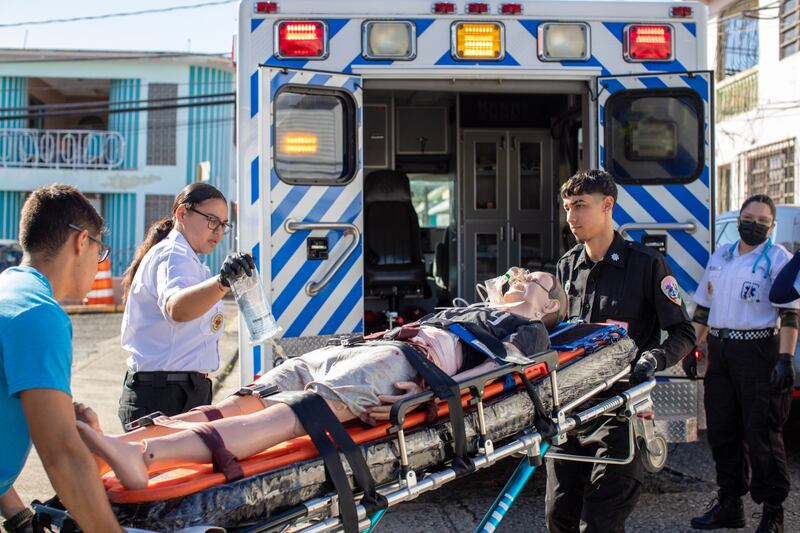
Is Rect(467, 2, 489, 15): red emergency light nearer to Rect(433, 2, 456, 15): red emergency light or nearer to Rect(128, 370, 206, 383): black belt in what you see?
Rect(433, 2, 456, 15): red emergency light

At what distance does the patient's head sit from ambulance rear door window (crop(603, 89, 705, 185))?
1.79 m

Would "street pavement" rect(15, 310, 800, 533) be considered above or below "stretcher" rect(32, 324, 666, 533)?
below

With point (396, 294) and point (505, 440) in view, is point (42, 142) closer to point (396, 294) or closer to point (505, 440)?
point (396, 294)

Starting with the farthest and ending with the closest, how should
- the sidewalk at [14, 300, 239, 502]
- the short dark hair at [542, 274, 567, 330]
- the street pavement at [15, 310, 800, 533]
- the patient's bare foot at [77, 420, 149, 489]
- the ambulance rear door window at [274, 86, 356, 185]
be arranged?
the sidewalk at [14, 300, 239, 502]
the ambulance rear door window at [274, 86, 356, 185]
the street pavement at [15, 310, 800, 533]
the short dark hair at [542, 274, 567, 330]
the patient's bare foot at [77, 420, 149, 489]

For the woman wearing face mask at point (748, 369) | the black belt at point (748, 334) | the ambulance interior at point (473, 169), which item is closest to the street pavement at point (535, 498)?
the woman wearing face mask at point (748, 369)

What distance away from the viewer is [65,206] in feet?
7.18

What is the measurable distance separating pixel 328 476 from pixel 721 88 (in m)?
17.6

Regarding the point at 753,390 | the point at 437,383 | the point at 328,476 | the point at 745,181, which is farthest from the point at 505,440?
the point at 745,181

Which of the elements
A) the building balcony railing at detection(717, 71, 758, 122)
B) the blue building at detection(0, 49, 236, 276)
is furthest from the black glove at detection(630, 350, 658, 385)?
the blue building at detection(0, 49, 236, 276)

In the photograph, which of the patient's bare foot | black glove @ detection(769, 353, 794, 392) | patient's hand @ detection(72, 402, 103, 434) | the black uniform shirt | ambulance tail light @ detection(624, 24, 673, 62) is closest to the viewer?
the patient's bare foot

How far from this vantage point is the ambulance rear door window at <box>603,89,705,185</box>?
5.14 meters

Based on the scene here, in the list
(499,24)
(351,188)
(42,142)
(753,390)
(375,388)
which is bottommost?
(753,390)

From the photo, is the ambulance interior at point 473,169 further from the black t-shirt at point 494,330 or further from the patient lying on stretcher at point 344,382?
the black t-shirt at point 494,330

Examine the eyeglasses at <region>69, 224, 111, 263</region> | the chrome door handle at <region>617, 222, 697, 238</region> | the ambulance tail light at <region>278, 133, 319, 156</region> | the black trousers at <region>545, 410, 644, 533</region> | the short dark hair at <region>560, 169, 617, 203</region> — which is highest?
the ambulance tail light at <region>278, 133, 319, 156</region>
